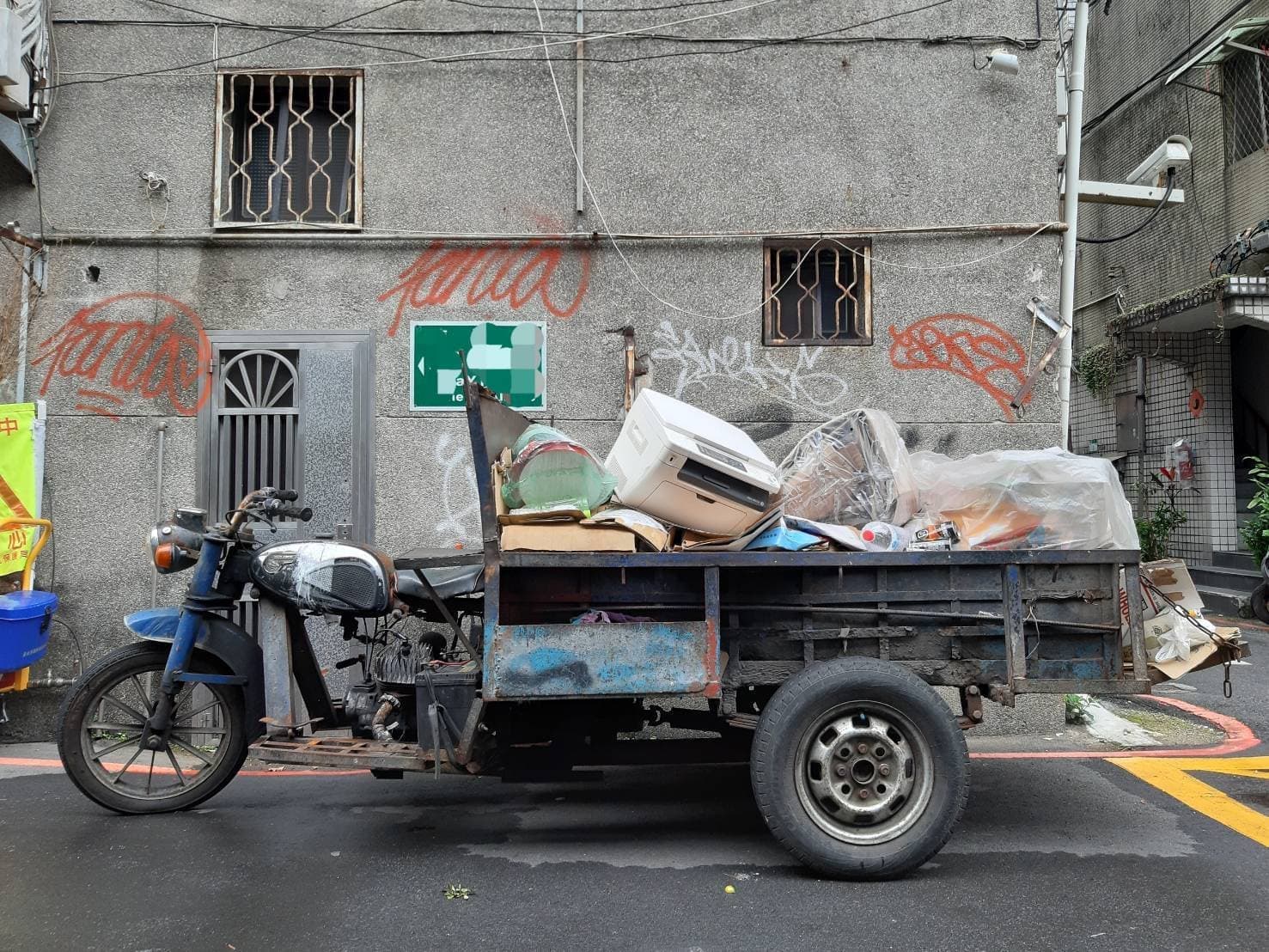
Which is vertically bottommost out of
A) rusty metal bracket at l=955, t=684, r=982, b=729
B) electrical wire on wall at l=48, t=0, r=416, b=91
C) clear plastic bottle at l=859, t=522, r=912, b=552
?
rusty metal bracket at l=955, t=684, r=982, b=729

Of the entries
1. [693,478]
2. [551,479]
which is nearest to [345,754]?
[551,479]

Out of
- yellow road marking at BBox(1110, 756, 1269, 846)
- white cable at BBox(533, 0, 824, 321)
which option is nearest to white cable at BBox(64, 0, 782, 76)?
white cable at BBox(533, 0, 824, 321)

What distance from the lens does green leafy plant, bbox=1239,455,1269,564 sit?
1172cm

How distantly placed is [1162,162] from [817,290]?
2.95m

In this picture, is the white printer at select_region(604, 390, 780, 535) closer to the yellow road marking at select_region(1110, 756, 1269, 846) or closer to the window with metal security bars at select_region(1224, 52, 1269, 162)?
the yellow road marking at select_region(1110, 756, 1269, 846)

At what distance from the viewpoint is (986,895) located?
3568 millimetres

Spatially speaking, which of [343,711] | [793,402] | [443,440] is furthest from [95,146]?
[793,402]

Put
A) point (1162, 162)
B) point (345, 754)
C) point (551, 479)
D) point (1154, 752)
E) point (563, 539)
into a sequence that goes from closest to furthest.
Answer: point (563, 539) < point (551, 479) < point (345, 754) < point (1154, 752) < point (1162, 162)

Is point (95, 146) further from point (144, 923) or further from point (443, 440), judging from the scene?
point (144, 923)

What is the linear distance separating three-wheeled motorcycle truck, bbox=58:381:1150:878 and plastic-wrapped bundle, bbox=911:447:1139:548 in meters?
0.15

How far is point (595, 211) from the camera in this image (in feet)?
21.4

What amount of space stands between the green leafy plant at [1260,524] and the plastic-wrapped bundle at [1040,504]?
9401mm

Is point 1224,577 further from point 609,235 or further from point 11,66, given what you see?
point 11,66

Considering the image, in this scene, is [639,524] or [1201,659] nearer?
[639,524]
